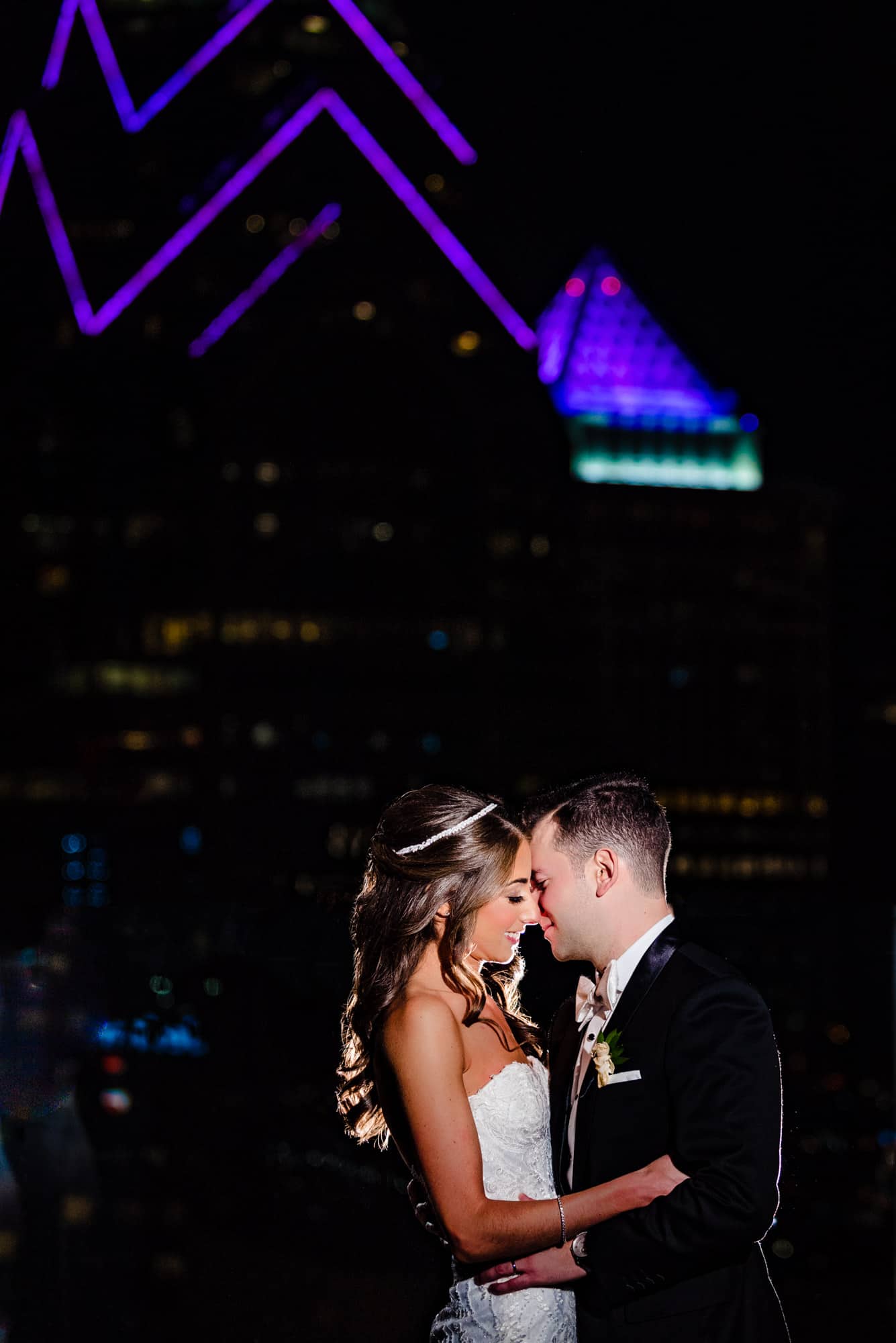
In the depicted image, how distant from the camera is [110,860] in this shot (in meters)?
85.4

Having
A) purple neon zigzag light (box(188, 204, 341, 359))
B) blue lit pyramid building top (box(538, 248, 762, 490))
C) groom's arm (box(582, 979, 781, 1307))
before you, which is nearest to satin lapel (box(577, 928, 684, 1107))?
groom's arm (box(582, 979, 781, 1307))

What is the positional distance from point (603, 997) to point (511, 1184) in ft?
1.86

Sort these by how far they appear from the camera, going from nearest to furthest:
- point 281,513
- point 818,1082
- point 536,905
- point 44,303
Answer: point 536,905
point 818,1082
point 281,513
point 44,303

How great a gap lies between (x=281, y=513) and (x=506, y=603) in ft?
55.3

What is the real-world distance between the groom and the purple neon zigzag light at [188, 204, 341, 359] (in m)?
103

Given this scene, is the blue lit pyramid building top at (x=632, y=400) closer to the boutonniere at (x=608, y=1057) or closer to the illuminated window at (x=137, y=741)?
the illuminated window at (x=137, y=741)

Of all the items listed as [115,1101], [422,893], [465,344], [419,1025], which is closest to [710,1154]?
[419,1025]

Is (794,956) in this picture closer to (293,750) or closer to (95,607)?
(293,750)

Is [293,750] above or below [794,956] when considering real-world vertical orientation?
above

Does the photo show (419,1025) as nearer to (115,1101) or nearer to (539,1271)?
(539,1271)

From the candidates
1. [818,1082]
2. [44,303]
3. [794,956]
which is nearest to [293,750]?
[794,956]

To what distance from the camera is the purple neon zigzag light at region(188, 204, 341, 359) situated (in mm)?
102375

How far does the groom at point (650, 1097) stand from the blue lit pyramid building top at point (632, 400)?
96.7 meters

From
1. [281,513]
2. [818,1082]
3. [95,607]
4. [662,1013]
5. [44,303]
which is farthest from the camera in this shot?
[44,303]
